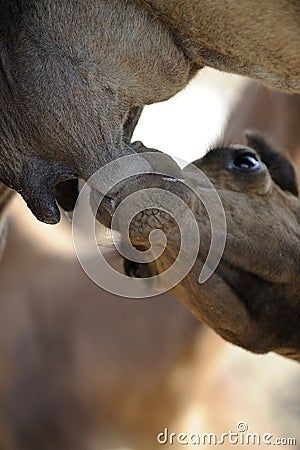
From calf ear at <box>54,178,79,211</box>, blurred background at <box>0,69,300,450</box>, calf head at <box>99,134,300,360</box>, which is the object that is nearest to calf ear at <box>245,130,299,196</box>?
calf head at <box>99,134,300,360</box>

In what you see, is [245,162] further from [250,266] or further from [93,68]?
[93,68]

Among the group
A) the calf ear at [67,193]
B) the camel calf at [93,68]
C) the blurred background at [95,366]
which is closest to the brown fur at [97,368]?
the blurred background at [95,366]

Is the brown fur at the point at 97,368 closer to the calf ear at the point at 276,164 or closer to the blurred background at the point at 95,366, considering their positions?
the blurred background at the point at 95,366

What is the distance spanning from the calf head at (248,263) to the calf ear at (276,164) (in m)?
0.03

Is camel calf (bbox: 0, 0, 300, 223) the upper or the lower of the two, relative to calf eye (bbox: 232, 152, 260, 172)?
upper

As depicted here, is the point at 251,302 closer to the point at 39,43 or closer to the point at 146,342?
the point at 39,43

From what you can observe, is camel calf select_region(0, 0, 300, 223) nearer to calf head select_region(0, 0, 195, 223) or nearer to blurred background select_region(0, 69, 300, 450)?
calf head select_region(0, 0, 195, 223)

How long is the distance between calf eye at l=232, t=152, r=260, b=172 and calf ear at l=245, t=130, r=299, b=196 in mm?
81

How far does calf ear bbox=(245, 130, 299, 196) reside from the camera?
3.31ft

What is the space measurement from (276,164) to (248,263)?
183mm

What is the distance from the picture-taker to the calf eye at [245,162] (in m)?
0.92

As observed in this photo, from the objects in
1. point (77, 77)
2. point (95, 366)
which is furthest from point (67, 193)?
point (95, 366)

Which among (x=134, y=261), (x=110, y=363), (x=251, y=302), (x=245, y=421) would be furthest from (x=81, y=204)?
(x=245, y=421)

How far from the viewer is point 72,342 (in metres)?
1.89
